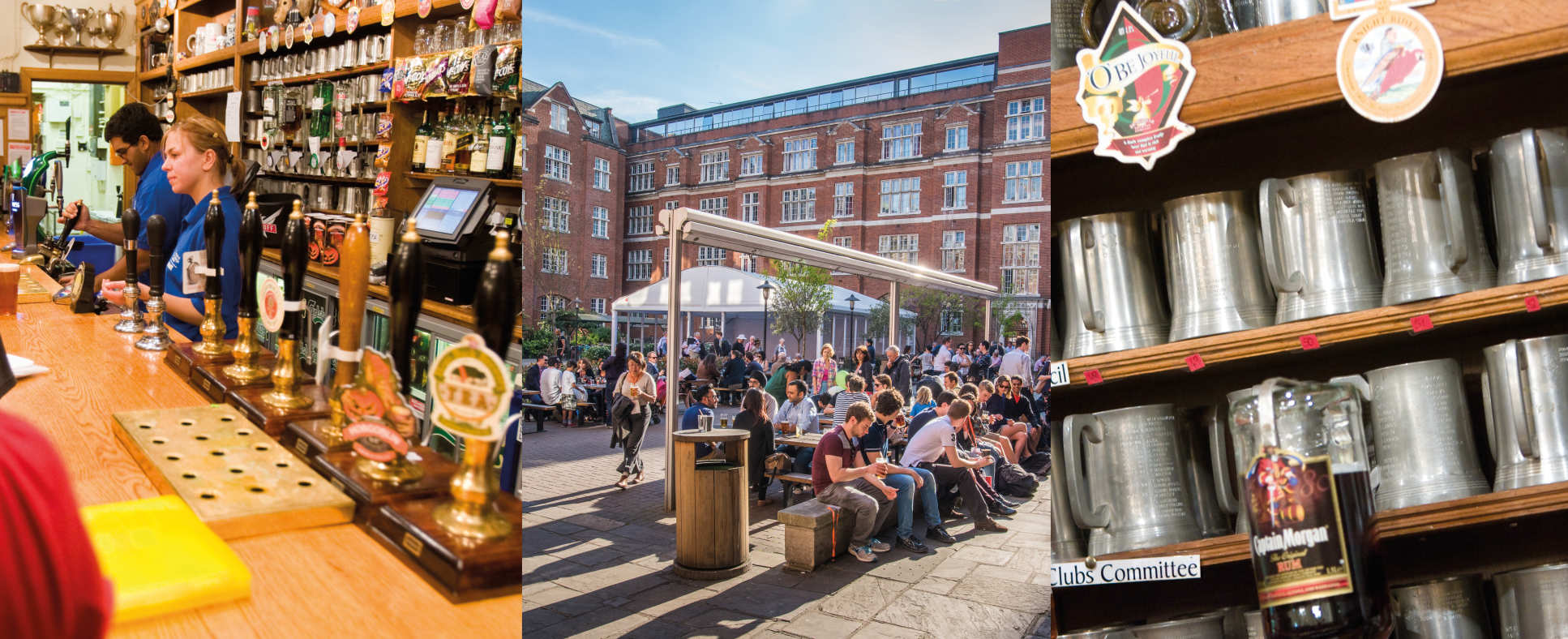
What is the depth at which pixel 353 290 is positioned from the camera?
88cm

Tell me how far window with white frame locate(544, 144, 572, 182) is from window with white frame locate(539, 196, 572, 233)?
0.04 m

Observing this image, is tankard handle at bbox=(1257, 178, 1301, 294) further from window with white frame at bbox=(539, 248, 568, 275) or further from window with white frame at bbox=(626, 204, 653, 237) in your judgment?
window with white frame at bbox=(539, 248, 568, 275)

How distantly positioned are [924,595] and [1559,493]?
0.94 meters

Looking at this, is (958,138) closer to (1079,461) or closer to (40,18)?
(1079,461)

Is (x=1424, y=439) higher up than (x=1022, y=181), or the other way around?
(x=1022, y=181)

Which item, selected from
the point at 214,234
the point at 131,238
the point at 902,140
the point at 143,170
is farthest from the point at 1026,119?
the point at 143,170

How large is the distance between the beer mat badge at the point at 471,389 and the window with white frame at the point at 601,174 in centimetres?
69

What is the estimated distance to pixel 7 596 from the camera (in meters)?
0.31

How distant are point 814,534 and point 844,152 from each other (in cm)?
59

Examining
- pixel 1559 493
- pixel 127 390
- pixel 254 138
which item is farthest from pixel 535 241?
pixel 254 138

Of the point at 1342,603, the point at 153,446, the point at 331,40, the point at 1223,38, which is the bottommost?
the point at 1342,603

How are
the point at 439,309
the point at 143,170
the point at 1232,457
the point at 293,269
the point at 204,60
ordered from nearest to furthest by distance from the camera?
the point at 439,309 → the point at 293,269 → the point at 1232,457 → the point at 143,170 → the point at 204,60

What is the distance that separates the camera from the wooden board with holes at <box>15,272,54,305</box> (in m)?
2.46

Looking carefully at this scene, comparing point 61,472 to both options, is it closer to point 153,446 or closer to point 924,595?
point 153,446
